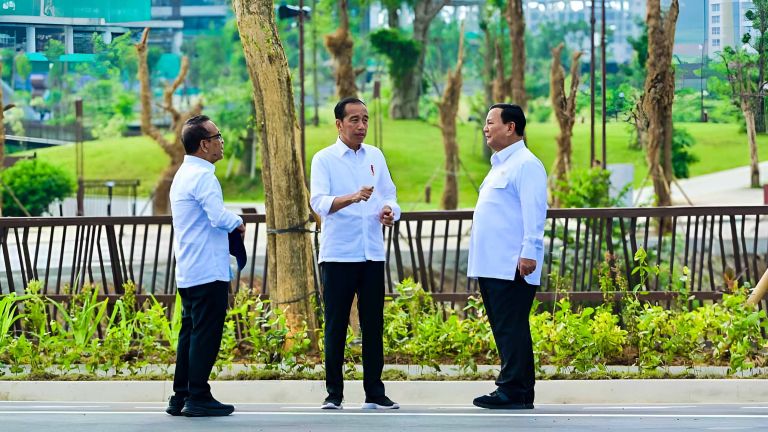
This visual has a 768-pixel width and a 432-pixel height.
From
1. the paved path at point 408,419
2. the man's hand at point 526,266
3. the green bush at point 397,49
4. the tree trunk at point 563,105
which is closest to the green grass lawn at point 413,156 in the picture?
the green bush at point 397,49

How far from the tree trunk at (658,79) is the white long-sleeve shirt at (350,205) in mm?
6282

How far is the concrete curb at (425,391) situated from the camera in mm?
9055

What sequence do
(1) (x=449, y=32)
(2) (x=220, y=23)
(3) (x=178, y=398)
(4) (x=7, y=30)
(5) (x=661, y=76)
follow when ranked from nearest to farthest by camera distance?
(3) (x=178, y=398)
(4) (x=7, y=30)
(5) (x=661, y=76)
(2) (x=220, y=23)
(1) (x=449, y=32)

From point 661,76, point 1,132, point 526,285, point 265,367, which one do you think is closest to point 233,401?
point 265,367

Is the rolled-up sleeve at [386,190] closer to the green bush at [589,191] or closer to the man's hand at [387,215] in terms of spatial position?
the man's hand at [387,215]

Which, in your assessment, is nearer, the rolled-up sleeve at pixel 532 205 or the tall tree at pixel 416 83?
the rolled-up sleeve at pixel 532 205

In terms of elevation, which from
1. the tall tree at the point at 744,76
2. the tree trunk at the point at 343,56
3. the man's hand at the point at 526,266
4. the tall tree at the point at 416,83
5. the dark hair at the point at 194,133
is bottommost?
the man's hand at the point at 526,266

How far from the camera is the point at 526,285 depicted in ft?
27.2

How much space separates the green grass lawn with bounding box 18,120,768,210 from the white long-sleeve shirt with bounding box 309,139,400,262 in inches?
1674

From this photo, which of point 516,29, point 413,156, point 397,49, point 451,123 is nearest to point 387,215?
point 516,29

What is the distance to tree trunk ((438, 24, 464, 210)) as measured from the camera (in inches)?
1486

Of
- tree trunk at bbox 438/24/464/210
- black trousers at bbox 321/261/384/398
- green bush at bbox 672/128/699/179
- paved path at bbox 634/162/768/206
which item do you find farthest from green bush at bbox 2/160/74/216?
black trousers at bbox 321/261/384/398

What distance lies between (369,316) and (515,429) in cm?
144

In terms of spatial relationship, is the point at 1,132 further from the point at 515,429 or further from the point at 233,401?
the point at 515,429
